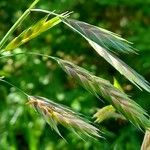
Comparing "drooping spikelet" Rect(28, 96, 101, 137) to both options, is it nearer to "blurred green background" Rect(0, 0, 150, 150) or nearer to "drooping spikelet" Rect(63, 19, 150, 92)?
"drooping spikelet" Rect(63, 19, 150, 92)

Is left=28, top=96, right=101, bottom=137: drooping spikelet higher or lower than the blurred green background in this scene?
lower

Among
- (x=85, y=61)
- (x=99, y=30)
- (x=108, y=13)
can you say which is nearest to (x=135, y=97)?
(x=85, y=61)

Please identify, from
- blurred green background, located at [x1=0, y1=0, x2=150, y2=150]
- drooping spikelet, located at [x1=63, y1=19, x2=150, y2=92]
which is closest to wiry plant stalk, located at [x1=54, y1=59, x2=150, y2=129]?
drooping spikelet, located at [x1=63, y1=19, x2=150, y2=92]

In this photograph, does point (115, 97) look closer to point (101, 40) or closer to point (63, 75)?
point (101, 40)

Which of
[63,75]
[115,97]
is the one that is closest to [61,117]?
[115,97]

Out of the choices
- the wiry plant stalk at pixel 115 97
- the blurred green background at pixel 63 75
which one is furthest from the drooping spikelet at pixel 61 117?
the blurred green background at pixel 63 75

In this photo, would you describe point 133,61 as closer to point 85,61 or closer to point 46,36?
point 85,61
